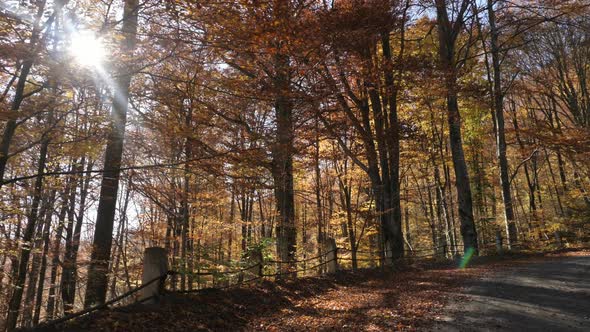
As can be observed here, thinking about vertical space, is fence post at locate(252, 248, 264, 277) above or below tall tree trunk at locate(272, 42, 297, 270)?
below

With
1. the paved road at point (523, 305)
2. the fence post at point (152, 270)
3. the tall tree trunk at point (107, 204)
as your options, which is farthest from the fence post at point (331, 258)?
the tall tree trunk at point (107, 204)

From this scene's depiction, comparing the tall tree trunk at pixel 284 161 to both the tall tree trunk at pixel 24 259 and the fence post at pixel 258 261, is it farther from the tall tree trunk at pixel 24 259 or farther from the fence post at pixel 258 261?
the tall tree trunk at pixel 24 259

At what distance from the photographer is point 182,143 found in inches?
429

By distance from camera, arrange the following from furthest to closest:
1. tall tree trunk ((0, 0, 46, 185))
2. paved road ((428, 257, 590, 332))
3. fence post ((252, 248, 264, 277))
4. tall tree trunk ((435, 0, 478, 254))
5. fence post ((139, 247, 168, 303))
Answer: tall tree trunk ((435, 0, 478, 254))
fence post ((252, 248, 264, 277))
fence post ((139, 247, 168, 303))
paved road ((428, 257, 590, 332))
tall tree trunk ((0, 0, 46, 185))

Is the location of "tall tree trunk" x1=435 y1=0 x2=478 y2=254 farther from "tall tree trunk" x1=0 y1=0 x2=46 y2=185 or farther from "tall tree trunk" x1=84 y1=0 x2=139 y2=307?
"tall tree trunk" x1=0 y1=0 x2=46 y2=185

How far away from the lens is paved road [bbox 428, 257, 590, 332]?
5.16 metres

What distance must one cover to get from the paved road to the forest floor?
1 centimetres

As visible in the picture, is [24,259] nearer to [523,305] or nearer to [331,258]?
[331,258]

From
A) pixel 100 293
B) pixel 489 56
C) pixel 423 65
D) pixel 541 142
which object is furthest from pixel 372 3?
pixel 489 56

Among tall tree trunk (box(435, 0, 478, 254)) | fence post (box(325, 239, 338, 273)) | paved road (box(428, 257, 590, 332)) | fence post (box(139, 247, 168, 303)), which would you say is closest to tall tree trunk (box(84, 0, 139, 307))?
fence post (box(139, 247, 168, 303))

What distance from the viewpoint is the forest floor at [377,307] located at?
5.20m

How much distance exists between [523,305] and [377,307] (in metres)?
2.55

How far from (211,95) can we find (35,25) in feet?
24.4

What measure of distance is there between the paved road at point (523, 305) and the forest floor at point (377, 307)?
0.04ft
